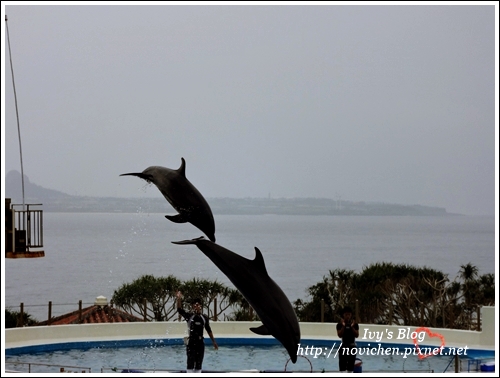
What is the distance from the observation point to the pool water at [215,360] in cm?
1566

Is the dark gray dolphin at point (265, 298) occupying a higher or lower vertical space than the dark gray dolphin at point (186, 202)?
lower

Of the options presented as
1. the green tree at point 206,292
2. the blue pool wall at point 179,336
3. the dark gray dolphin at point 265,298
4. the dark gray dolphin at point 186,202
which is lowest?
the blue pool wall at point 179,336

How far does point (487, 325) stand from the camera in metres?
16.9

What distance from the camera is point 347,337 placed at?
11750 millimetres

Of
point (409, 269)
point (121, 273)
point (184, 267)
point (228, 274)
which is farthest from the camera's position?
point (184, 267)

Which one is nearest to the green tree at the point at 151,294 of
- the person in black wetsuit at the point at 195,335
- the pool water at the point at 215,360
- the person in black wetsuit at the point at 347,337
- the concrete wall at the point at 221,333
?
the concrete wall at the point at 221,333

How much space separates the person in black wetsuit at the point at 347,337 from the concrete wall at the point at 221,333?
5714mm

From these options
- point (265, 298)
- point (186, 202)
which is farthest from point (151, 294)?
point (265, 298)

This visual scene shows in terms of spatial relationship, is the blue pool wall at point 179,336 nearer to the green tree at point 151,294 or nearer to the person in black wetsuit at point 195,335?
the person in black wetsuit at point 195,335

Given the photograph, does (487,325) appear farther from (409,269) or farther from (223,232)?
(223,232)

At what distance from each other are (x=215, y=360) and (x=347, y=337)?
5396mm

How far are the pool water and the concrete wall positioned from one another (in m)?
0.46

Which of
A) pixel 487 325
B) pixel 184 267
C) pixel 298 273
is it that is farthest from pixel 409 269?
pixel 184 267

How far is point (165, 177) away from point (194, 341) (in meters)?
3.00
